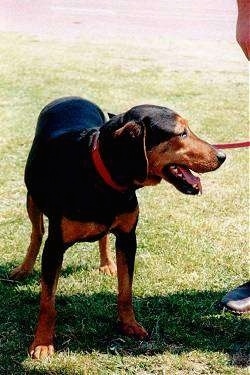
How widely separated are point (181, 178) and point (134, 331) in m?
1.08

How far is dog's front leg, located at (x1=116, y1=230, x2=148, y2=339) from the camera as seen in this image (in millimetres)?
3789

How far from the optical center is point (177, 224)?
18.0ft

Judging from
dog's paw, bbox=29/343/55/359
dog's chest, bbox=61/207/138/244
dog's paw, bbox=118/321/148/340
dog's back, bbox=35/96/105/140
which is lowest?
dog's paw, bbox=118/321/148/340

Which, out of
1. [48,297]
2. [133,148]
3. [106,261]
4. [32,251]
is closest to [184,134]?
[133,148]

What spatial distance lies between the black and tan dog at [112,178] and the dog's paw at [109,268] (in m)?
0.69

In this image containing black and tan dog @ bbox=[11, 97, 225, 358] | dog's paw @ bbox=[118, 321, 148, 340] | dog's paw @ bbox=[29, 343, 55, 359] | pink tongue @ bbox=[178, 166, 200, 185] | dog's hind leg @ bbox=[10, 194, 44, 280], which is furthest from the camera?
dog's hind leg @ bbox=[10, 194, 44, 280]

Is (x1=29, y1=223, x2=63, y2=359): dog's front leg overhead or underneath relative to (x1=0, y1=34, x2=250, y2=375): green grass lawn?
overhead

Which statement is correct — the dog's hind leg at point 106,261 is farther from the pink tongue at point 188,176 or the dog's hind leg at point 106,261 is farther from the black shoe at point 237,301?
the pink tongue at point 188,176

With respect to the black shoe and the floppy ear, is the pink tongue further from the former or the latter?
the black shoe

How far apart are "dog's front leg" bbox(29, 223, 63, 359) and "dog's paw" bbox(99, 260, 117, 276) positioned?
36.3 inches

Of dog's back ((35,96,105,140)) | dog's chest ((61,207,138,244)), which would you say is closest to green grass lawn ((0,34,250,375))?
dog's chest ((61,207,138,244))

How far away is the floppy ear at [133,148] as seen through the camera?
3.27 metres

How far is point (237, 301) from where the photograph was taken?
4195mm

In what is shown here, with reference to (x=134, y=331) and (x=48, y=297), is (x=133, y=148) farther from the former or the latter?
(x=134, y=331)
